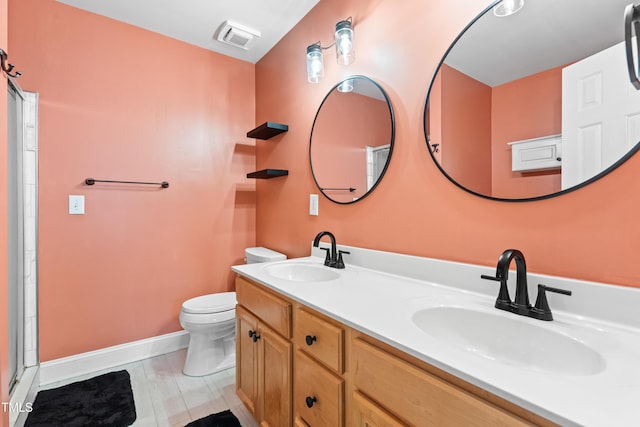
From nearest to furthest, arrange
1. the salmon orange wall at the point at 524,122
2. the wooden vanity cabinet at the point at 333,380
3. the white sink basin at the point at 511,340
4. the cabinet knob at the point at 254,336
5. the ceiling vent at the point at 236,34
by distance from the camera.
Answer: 1. the wooden vanity cabinet at the point at 333,380
2. the white sink basin at the point at 511,340
3. the salmon orange wall at the point at 524,122
4. the cabinet knob at the point at 254,336
5. the ceiling vent at the point at 236,34

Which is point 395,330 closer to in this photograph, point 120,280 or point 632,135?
point 632,135

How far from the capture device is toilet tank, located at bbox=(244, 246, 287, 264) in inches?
85.3

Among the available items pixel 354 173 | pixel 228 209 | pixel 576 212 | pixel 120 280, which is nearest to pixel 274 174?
pixel 228 209

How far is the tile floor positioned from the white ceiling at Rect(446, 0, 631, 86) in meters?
1.93

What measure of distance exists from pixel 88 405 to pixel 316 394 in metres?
1.50

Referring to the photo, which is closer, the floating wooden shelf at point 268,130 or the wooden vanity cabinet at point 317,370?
the wooden vanity cabinet at point 317,370

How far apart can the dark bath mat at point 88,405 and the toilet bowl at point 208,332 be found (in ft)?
1.24

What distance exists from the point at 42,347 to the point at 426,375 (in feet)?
7.84

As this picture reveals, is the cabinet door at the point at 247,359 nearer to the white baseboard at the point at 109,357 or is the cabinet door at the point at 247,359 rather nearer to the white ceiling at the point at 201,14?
the white baseboard at the point at 109,357

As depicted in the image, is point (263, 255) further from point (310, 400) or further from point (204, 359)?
point (310, 400)

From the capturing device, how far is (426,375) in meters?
0.66

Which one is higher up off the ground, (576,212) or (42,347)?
(576,212)

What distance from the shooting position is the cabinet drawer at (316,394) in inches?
35.9

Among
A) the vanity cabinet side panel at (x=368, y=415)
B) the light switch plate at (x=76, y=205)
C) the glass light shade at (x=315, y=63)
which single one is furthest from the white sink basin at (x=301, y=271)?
the light switch plate at (x=76, y=205)
